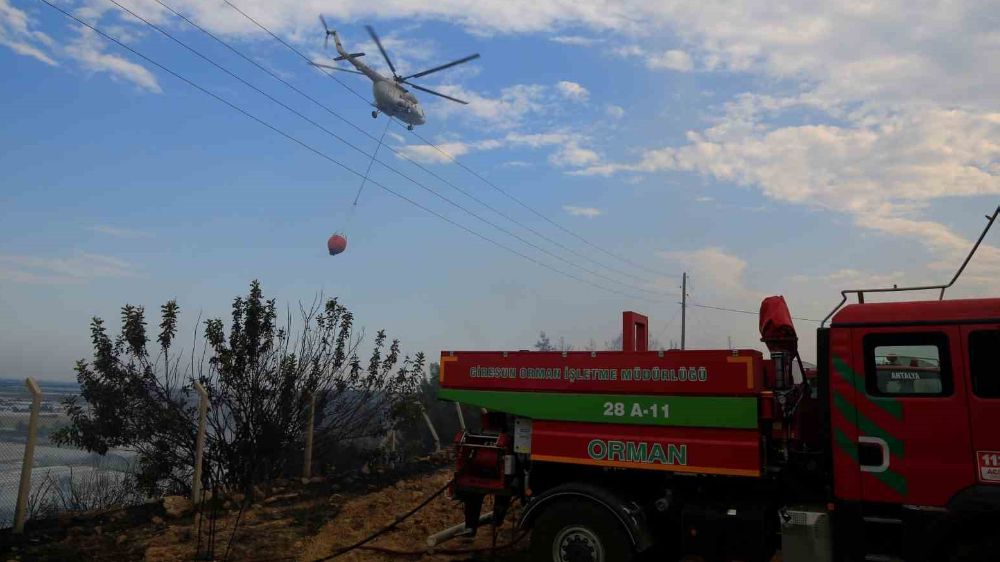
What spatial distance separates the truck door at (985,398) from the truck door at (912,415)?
57mm

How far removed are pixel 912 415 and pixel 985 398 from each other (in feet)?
1.64

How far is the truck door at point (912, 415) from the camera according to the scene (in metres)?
5.11

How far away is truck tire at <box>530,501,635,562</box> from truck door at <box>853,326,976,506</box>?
2166mm

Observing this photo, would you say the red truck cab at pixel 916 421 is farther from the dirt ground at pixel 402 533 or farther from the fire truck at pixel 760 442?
the dirt ground at pixel 402 533

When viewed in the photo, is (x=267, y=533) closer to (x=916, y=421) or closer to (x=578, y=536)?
(x=578, y=536)

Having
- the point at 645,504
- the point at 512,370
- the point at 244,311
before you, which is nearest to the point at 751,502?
the point at 645,504

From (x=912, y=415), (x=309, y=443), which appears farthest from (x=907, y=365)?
(x=309, y=443)

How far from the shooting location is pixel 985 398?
5.03 metres

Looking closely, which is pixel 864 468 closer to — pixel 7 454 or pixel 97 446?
pixel 7 454

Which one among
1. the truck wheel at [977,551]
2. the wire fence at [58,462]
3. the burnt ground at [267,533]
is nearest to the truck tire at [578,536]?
the burnt ground at [267,533]

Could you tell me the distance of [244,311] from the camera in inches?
500

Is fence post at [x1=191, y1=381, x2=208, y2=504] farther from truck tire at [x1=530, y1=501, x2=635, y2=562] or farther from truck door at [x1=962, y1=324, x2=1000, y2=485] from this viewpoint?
truck door at [x1=962, y1=324, x2=1000, y2=485]

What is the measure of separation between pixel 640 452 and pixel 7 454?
7.90m

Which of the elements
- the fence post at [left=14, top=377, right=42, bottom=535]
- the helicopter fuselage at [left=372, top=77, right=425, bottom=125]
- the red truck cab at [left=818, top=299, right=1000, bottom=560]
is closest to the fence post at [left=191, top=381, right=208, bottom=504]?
the fence post at [left=14, top=377, right=42, bottom=535]
